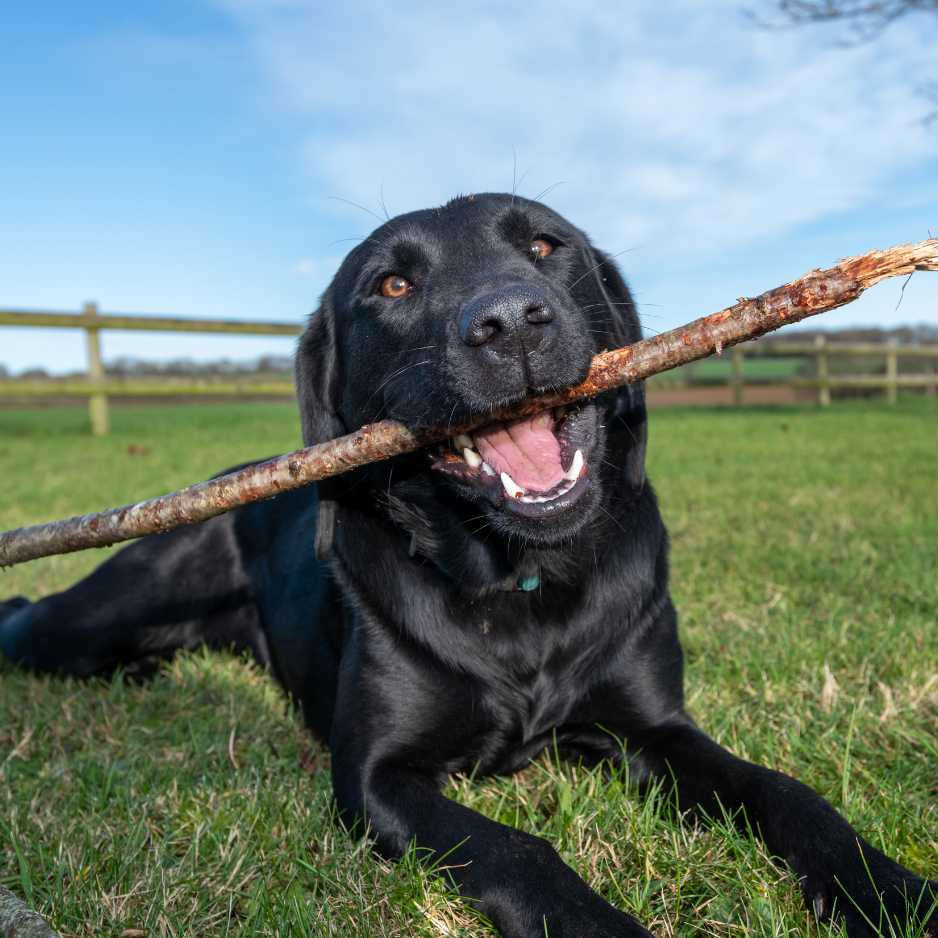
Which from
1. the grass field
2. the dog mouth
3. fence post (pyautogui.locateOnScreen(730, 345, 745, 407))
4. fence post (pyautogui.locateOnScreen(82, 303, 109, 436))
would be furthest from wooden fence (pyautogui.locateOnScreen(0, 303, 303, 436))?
the dog mouth

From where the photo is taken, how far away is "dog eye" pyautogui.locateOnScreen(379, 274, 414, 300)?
8.77 ft

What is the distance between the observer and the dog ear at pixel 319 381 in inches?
113

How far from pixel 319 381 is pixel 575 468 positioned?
3.32ft

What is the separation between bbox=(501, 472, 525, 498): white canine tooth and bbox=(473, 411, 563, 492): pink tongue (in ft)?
0.15

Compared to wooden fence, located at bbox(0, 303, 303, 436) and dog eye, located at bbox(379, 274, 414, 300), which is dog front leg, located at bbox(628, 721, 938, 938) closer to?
dog eye, located at bbox(379, 274, 414, 300)

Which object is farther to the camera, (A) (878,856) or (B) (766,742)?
(B) (766,742)

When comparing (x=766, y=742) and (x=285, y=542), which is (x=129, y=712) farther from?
(x=766, y=742)

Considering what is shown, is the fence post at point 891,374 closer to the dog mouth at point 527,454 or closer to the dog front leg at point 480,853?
the dog mouth at point 527,454

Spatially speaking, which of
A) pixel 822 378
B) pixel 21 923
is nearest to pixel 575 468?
pixel 21 923

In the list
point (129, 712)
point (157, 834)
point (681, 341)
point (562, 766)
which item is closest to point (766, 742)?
point (562, 766)

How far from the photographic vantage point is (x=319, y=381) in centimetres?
292

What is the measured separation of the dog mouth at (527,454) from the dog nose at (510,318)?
0.34 meters

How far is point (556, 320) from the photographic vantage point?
2086mm

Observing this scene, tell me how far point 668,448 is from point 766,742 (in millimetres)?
9440
